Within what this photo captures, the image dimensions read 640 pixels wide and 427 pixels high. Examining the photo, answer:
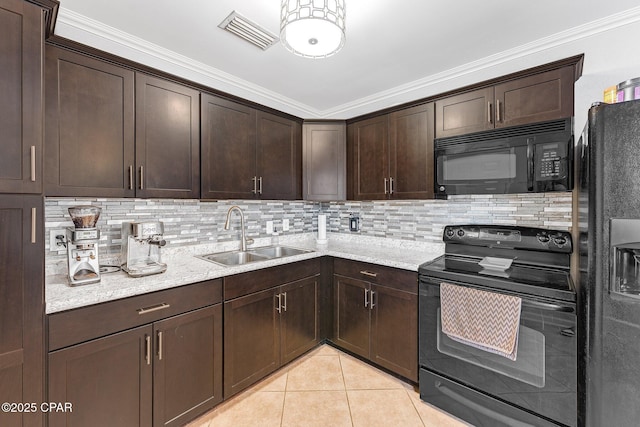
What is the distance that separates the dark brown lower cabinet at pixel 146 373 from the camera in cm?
128

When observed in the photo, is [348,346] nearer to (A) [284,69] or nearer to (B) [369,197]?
(B) [369,197]

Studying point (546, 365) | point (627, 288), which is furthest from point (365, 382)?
point (627, 288)

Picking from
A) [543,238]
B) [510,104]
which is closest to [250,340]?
[543,238]

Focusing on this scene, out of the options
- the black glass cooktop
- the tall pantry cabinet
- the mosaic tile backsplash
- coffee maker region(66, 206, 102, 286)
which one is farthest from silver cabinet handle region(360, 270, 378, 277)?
the tall pantry cabinet

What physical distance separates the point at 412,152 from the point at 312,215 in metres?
1.46

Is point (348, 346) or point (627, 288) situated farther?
point (348, 346)

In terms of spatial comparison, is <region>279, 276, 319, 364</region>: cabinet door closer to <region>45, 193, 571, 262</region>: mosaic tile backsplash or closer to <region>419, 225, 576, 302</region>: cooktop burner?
<region>45, 193, 571, 262</region>: mosaic tile backsplash

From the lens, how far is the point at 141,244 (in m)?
1.82

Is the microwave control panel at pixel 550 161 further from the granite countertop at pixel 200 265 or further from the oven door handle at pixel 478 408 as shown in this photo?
the oven door handle at pixel 478 408

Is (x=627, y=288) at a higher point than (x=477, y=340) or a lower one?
higher

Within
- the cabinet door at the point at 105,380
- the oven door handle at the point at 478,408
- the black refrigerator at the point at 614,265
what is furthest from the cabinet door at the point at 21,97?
the oven door handle at the point at 478,408

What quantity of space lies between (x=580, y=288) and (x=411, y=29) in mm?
1722

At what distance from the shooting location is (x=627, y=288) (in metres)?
1.10

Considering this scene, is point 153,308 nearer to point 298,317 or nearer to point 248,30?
point 298,317
